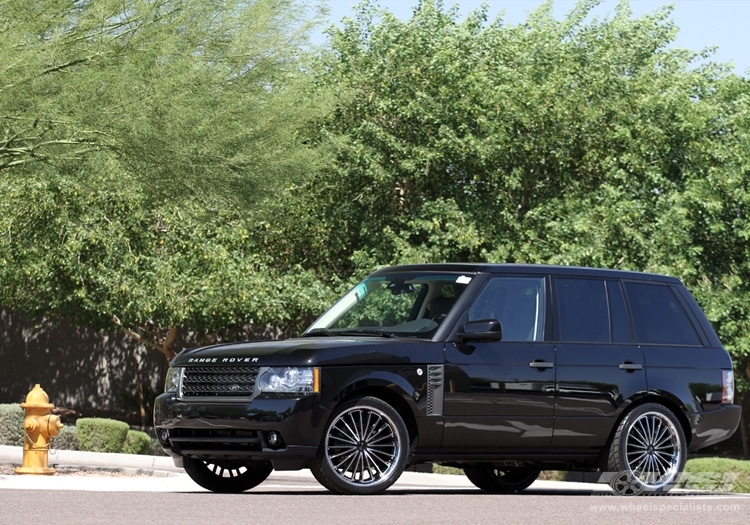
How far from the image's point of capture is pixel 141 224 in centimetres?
2769

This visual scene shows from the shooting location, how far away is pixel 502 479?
12.9 m

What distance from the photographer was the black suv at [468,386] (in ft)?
33.4

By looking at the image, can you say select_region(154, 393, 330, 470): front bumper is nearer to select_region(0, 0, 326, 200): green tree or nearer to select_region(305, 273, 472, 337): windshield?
select_region(305, 273, 472, 337): windshield

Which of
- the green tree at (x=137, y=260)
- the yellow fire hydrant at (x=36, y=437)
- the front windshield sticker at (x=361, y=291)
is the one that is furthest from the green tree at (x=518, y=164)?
the front windshield sticker at (x=361, y=291)

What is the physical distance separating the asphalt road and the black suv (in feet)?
1.23

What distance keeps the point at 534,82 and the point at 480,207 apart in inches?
106

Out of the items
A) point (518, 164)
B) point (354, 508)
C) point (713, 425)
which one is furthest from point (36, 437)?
point (518, 164)

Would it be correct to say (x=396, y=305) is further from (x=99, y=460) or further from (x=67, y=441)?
(x=67, y=441)

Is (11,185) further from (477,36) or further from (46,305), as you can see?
(477,36)

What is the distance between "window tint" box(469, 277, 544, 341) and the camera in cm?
1119

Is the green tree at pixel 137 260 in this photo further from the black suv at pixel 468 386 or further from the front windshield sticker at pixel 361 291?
the black suv at pixel 468 386

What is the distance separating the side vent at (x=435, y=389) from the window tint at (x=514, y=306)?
25.8 inches

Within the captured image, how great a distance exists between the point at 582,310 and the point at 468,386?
1.52 m

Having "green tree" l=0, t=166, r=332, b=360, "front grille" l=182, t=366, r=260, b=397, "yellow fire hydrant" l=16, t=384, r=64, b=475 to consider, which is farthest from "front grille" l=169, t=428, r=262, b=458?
"green tree" l=0, t=166, r=332, b=360
